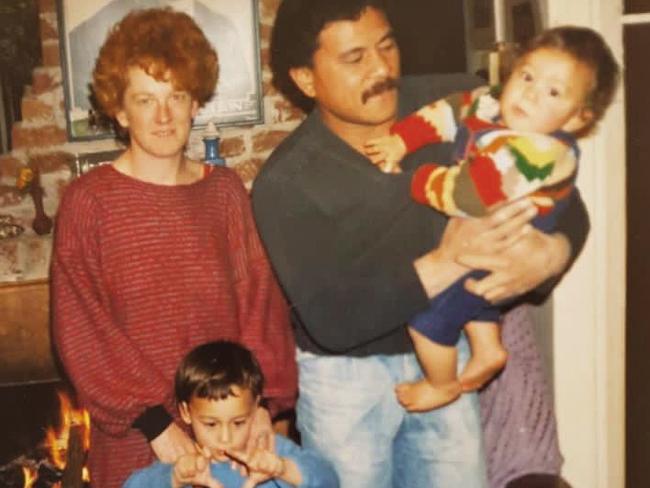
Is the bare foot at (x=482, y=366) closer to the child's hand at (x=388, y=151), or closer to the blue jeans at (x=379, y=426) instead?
the blue jeans at (x=379, y=426)

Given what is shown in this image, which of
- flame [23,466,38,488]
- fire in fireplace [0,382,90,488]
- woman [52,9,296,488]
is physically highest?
woman [52,9,296,488]

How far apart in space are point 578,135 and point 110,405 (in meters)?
0.80

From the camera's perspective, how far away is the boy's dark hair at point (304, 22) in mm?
1074

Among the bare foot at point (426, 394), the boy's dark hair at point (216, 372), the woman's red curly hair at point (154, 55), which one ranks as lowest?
the bare foot at point (426, 394)

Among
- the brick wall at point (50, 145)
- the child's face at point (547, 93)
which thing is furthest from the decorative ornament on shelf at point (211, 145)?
the child's face at point (547, 93)

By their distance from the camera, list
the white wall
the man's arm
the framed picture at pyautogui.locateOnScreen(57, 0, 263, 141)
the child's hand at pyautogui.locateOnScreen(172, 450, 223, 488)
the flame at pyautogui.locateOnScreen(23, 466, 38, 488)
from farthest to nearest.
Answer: the framed picture at pyautogui.locateOnScreen(57, 0, 263, 141), the flame at pyautogui.locateOnScreen(23, 466, 38, 488), the white wall, the child's hand at pyautogui.locateOnScreen(172, 450, 223, 488), the man's arm

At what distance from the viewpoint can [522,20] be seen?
127cm

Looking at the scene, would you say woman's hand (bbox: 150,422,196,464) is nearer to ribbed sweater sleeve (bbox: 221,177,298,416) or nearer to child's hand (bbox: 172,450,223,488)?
child's hand (bbox: 172,450,223,488)

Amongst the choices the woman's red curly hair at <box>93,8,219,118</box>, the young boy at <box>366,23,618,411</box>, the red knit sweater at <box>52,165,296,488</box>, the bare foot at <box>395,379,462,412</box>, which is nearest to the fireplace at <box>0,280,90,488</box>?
the red knit sweater at <box>52,165,296,488</box>

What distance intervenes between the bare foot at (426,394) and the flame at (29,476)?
97cm

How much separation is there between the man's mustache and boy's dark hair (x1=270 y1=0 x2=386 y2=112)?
3.7 inches

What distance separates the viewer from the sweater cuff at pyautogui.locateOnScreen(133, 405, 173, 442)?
119 centimetres

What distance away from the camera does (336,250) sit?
109 cm

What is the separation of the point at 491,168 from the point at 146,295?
21.4 inches
